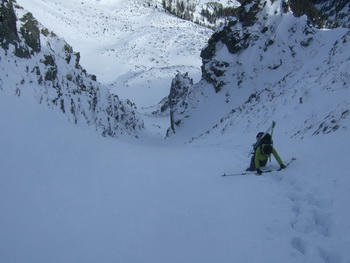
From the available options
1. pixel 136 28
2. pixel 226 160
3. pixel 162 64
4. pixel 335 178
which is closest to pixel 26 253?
pixel 335 178

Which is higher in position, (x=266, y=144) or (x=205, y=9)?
(x=266, y=144)

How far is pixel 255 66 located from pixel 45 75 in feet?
65.9

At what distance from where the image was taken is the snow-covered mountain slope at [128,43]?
57.2 metres

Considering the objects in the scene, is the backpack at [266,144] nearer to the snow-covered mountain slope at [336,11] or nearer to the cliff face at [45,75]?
the cliff face at [45,75]

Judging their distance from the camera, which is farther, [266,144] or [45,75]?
[45,75]

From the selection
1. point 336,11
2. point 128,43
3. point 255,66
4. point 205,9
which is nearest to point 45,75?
point 255,66

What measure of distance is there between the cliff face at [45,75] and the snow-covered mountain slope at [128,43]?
2881 cm

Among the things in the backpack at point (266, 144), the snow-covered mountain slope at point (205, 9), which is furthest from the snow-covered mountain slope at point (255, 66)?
the snow-covered mountain slope at point (205, 9)

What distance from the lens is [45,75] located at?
16.8m

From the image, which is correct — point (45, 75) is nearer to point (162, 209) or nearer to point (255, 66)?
point (162, 209)

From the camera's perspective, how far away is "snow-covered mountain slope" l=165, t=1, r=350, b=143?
21.4 meters

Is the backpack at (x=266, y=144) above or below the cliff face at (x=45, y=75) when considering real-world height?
above

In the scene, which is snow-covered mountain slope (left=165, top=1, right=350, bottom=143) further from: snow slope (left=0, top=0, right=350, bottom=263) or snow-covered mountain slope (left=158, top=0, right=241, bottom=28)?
snow-covered mountain slope (left=158, top=0, right=241, bottom=28)

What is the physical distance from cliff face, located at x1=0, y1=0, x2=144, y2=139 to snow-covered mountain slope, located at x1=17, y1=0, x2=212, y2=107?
1134 inches
